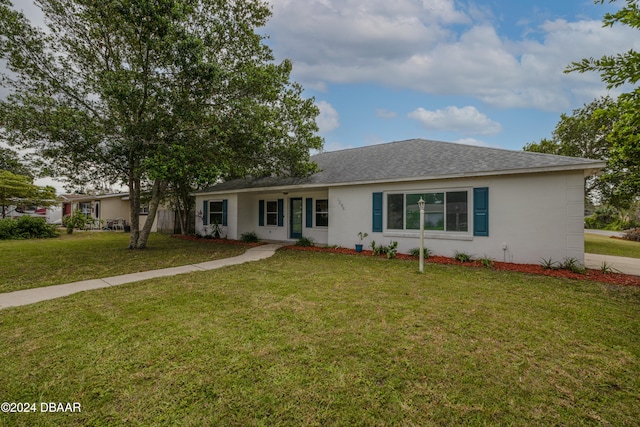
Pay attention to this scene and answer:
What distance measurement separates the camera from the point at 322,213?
40.6 ft

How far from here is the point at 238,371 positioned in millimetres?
2619

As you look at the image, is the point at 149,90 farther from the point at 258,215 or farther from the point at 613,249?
the point at 613,249

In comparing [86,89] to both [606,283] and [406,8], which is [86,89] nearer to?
[406,8]

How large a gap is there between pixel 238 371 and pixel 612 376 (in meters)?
3.51

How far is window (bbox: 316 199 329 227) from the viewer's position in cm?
1227

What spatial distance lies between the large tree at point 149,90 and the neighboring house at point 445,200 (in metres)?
2.30

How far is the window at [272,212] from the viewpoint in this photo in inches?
550

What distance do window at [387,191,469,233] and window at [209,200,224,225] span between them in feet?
31.0

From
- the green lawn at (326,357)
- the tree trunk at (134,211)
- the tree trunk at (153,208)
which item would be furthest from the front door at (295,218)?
the green lawn at (326,357)

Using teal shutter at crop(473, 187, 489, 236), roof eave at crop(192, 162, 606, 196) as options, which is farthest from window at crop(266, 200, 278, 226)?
teal shutter at crop(473, 187, 489, 236)

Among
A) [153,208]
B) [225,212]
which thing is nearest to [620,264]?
[225,212]

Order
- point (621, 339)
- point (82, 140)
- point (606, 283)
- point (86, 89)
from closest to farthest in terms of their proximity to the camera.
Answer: point (621, 339), point (606, 283), point (82, 140), point (86, 89)

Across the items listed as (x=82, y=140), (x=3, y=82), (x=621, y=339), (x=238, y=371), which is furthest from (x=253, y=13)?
(x=621, y=339)

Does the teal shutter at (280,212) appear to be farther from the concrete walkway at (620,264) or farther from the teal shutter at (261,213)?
the concrete walkway at (620,264)
